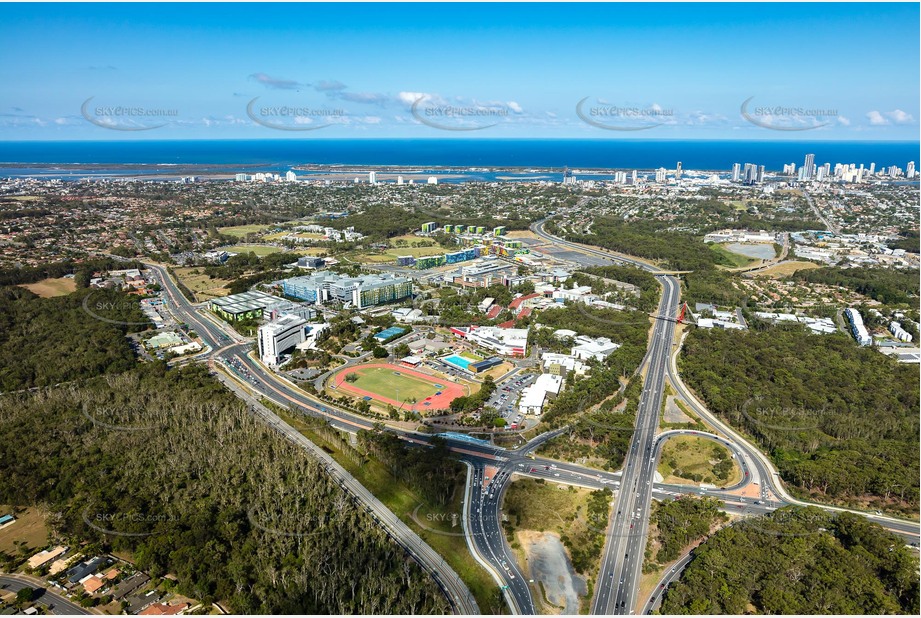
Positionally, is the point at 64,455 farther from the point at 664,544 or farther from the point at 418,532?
the point at 664,544

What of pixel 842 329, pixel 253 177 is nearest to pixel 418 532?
pixel 842 329

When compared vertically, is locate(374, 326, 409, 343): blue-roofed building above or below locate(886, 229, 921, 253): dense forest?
below

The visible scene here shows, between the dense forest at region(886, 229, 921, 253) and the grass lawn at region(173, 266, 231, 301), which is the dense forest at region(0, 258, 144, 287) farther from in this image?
the dense forest at region(886, 229, 921, 253)

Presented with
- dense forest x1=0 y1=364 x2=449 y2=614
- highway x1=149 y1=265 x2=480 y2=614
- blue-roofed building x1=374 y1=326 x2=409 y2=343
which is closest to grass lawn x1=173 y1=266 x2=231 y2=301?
highway x1=149 y1=265 x2=480 y2=614

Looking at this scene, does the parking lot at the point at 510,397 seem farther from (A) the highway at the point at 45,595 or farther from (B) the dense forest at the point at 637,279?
(A) the highway at the point at 45,595

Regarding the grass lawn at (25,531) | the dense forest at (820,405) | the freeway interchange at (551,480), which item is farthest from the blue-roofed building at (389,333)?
the grass lawn at (25,531)

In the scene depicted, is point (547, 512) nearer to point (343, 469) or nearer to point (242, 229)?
point (343, 469)
